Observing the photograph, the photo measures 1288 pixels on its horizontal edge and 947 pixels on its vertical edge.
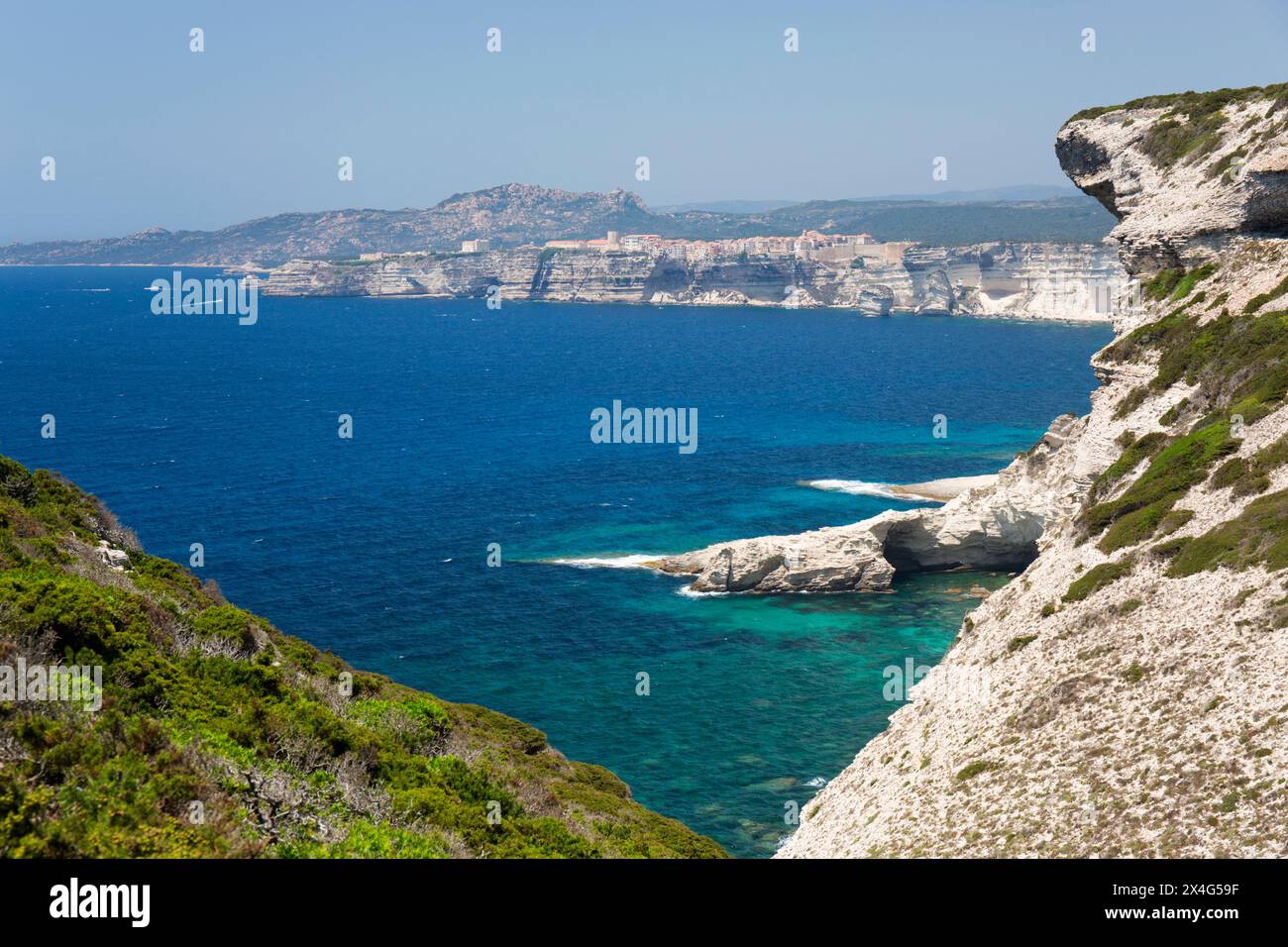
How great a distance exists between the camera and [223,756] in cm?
1703

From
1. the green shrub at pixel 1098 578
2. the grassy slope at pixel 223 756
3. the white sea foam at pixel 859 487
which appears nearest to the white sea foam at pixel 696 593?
the white sea foam at pixel 859 487

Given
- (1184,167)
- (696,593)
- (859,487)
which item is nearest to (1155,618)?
(1184,167)

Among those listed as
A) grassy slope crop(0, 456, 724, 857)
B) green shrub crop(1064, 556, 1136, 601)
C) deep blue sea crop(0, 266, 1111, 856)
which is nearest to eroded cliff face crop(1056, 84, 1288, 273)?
green shrub crop(1064, 556, 1136, 601)

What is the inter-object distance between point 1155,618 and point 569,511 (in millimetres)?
58435

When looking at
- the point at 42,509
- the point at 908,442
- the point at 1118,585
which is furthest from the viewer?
the point at 908,442

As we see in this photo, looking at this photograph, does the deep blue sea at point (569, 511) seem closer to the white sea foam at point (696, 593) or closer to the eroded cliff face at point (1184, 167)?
the white sea foam at point (696, 593)

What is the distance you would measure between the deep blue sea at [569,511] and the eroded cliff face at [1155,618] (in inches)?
442

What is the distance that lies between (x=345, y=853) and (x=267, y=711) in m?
6.42

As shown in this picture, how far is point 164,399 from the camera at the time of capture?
127812 millimetres

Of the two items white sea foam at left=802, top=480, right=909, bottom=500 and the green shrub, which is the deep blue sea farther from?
the green shrub

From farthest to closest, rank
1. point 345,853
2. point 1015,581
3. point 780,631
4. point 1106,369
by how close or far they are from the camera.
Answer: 1. point 780,631
2. point 1106,369
3. point 1015,581
4. point 345,853

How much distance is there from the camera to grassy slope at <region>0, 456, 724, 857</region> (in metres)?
13.7
